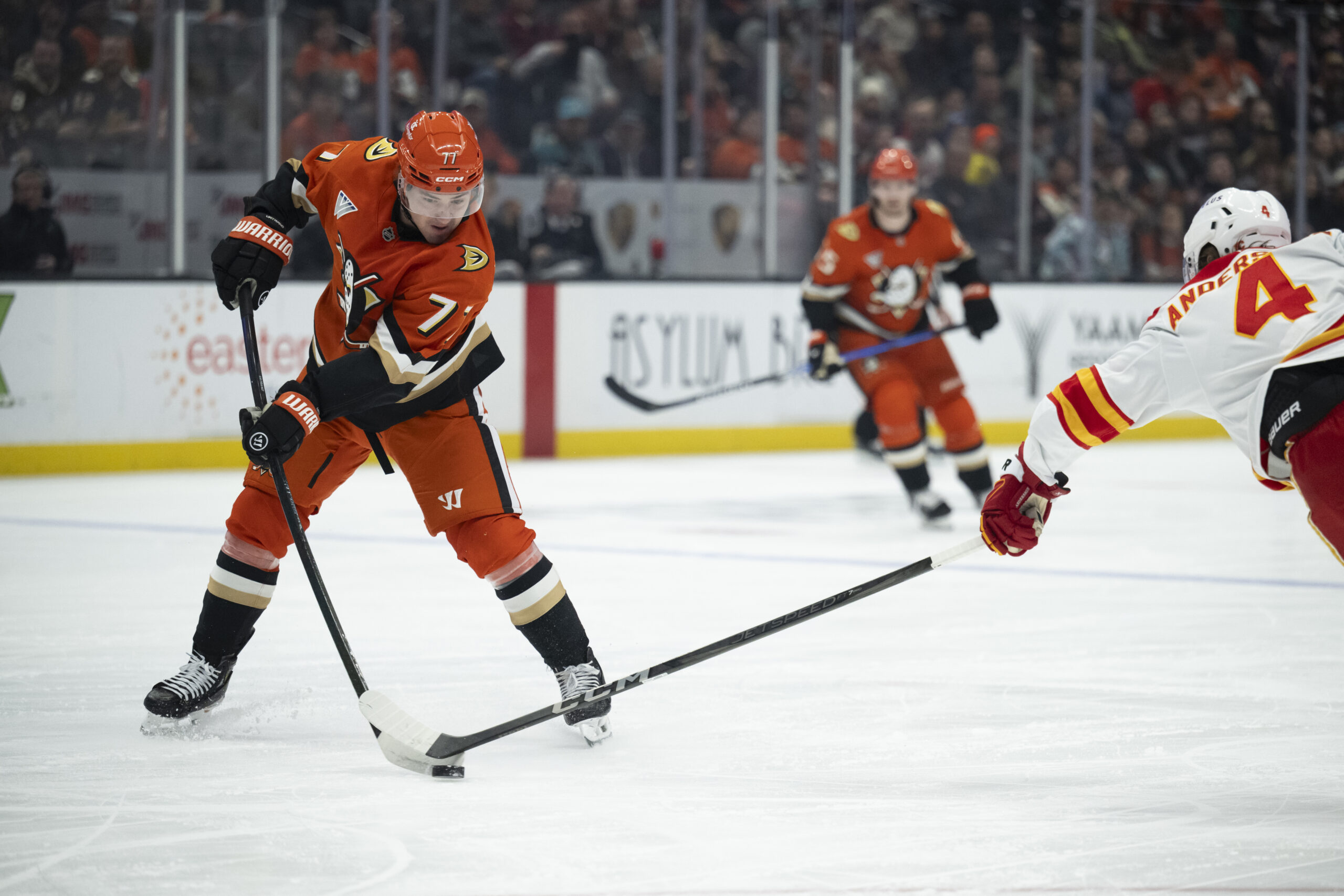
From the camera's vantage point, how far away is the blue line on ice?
462cm

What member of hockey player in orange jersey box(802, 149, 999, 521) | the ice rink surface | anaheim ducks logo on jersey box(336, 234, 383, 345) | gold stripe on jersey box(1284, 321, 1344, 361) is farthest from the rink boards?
gold stripe on jersey box(1284, 321, 1344, 361)

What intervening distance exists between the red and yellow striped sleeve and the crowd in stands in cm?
563

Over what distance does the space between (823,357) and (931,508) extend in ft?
2.42

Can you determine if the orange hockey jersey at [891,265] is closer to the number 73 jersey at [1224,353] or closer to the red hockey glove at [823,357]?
the red hockey glove at [823,357]

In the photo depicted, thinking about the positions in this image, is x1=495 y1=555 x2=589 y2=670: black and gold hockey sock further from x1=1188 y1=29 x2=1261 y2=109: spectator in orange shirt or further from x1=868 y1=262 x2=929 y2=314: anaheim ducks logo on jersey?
x1=1188 y1=29 x2=1261 y2=109: spectator in orange shirt

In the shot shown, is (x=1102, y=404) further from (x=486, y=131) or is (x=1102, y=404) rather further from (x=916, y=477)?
(x=486, y=131)

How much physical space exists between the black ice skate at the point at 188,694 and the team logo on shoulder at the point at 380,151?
903mm

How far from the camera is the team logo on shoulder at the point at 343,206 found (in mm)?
2795

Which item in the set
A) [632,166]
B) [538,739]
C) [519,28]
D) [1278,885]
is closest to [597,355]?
[632,166]

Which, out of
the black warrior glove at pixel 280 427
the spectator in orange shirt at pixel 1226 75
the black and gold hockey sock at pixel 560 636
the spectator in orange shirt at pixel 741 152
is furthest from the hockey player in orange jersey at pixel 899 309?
the spectator in orange shirt at pixel 1226 75

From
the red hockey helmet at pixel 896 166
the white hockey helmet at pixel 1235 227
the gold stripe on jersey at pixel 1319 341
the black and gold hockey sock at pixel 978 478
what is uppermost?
the red hockey helmet at pixel 896 166

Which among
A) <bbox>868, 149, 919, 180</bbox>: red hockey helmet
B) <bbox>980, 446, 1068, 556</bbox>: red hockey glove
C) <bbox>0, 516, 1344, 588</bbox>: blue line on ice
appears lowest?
<bbox>0, 516, 1344, 588</bbox>: blue line on ice

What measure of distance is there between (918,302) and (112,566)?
118 inches

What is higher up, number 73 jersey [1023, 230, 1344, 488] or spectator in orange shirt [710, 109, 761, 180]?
spectator in orange shirt [710, 109, 761, 180]
